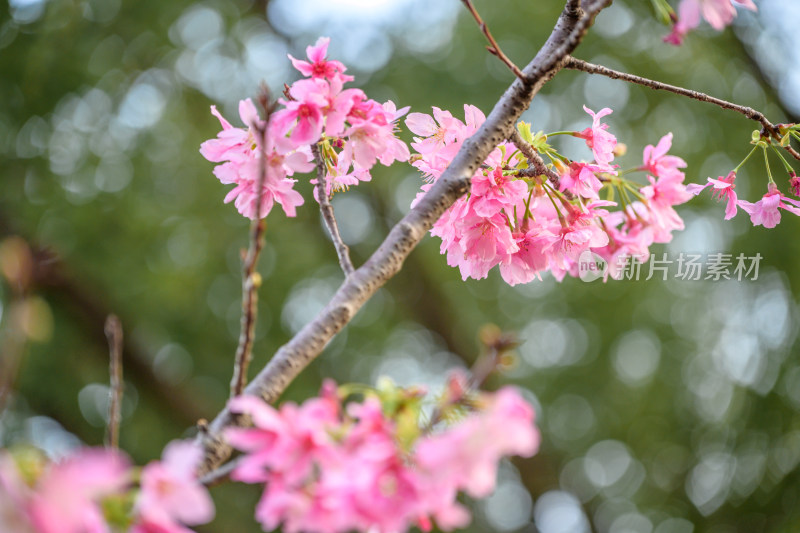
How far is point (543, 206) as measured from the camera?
950 mm

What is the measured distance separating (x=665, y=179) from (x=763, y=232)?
3322 millimetres

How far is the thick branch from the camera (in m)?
0.60

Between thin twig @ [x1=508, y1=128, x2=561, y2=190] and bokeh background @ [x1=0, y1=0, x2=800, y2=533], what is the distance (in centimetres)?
269

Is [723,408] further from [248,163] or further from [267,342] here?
[248,163]

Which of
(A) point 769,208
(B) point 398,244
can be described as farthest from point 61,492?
(A) point 769,208

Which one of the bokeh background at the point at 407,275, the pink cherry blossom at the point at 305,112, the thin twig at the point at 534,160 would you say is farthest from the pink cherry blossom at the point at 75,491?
the bokeh background at the point at 407,275

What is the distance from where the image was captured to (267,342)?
399cm

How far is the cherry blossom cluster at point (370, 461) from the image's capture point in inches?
16.6

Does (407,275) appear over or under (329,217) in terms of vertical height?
under

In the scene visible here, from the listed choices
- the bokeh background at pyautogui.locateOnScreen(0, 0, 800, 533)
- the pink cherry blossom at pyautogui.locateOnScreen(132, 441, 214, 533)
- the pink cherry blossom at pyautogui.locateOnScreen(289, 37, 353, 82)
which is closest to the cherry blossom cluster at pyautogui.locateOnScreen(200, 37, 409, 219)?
the pink cherry blossom at pyautogui.locateOnScreen(289, 37, 353, 82)

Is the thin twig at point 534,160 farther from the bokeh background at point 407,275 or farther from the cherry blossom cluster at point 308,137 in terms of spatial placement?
the bokeh background at point 407,275

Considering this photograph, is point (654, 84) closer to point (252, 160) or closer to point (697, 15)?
point (697, 15)

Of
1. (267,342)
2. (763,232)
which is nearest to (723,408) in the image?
(763,232)

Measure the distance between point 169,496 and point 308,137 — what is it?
1.46 feet
